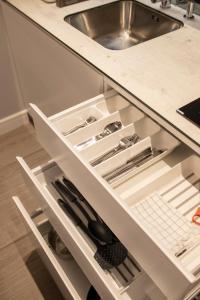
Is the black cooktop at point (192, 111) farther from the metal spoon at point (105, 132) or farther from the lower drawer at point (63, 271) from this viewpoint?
the lower drawer at point (63, 271)

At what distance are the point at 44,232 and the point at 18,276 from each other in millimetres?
282

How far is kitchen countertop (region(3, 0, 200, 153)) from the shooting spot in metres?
0.79

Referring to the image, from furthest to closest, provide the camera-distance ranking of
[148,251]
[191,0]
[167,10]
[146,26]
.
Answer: [146,26]
[167,10]
[191,0]
[148,251]

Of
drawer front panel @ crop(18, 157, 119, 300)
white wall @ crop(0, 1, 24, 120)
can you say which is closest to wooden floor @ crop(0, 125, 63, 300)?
white wall @ crop(0, 1, 24, 120)

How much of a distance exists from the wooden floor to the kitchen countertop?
0.87 metres

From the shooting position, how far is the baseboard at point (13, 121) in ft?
6.31

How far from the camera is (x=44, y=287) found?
125cm

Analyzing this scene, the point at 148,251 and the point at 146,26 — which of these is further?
the point at 146,26

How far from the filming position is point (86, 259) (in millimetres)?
746

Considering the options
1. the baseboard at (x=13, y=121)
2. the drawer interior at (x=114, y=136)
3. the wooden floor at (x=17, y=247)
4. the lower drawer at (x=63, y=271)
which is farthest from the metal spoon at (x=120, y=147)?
the baseboard at (x=13, y=121)

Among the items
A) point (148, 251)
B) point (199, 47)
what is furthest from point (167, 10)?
point (148, 251)

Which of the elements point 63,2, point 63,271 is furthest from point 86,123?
point 63,2

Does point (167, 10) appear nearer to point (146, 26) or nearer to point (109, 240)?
point (146, 26)

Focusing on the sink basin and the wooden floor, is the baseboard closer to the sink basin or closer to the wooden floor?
the wooden floor
